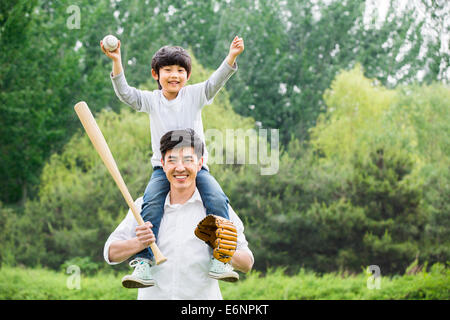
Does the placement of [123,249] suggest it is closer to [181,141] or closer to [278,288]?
[181,141]

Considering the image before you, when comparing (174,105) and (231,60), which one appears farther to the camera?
(174,105)

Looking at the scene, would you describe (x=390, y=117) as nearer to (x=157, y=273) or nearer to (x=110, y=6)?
(x=110, y=6)

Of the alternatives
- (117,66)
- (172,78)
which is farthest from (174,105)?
(117,66)

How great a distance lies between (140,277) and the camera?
9.46ft

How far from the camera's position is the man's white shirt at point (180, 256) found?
3.04 metres

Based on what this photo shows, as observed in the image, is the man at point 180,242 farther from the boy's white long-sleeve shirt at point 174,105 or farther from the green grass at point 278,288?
the green grass at point 278,288

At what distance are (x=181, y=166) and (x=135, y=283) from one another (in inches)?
25.1

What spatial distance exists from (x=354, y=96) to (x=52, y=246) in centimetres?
1307

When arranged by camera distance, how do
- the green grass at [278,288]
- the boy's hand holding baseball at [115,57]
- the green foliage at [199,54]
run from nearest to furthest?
1. the boy's hand holding baseball at [115,57]
2. the green grass at [278,288]
3. the green foliage at [199,54]

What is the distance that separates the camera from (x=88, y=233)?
45.5 feet

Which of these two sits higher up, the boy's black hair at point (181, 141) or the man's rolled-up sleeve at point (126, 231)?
the boy's black hair at point (181, 141)

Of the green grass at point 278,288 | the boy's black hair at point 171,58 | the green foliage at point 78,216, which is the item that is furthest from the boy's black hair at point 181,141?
the green foliage at point 78,216
